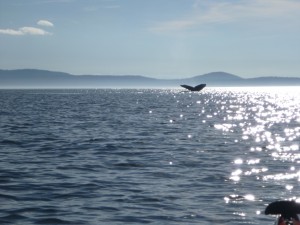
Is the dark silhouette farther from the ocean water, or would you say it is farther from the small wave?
the small wave

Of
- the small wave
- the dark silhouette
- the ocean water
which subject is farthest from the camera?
the ocean water

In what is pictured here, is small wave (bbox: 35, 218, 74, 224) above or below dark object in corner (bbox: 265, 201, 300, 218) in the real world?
below

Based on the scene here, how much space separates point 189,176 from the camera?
2430 cm

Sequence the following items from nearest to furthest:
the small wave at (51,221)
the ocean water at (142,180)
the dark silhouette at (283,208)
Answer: the dark silhouette at (283,208) < the small wave at (51,221) < the ocean water at (142,180)

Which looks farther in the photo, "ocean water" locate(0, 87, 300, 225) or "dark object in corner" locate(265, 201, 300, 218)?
"ocean water" locate(0, 87, 300, 225)

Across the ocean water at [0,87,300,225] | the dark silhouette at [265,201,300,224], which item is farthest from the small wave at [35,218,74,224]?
the dark silhouette at [265,201,300,224]

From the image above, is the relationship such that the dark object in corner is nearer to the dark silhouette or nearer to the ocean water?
the dark silhouette

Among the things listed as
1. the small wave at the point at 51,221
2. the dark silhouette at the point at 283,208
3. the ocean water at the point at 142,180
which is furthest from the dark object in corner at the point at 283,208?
the small wave at the point at 51,221

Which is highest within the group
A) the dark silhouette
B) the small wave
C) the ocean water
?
the dark silhouette

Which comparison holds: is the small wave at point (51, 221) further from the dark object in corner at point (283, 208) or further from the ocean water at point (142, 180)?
the dark object in corner at point (283, 208)

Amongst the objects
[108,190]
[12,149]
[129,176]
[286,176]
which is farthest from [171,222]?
[12,149]

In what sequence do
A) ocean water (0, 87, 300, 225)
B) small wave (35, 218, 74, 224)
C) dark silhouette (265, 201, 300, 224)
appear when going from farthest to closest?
1. ocean water (0, 87, 300, 225)
2. small wave (35, 218, 74, 224)
3. dark silhouette (265, 201, 300, 224)

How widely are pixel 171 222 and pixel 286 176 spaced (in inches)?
369

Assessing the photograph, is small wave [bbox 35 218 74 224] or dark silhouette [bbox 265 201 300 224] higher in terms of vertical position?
dark silhouette [bbox 265 201 300 224]
